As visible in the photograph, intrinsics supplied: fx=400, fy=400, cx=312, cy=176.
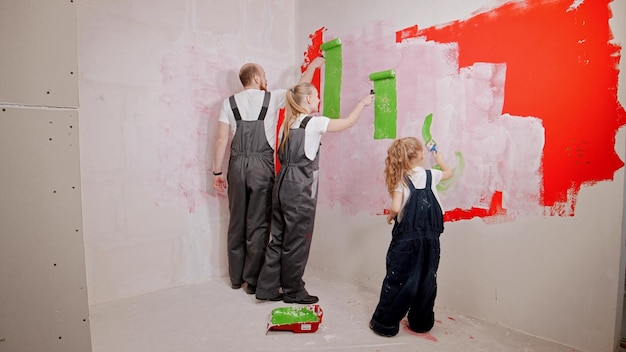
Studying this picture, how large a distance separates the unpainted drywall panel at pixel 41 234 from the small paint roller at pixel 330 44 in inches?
72.2

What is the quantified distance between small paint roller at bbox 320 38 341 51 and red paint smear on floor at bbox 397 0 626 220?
0.95m

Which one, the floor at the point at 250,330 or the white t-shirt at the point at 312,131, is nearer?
the floor at the point at 250,330

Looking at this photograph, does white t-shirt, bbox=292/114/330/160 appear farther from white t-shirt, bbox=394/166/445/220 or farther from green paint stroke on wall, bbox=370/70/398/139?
white t-shirt, bbox=394/166/445/220

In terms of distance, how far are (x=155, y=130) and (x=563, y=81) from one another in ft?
7.36

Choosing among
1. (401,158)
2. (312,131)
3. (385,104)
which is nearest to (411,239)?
(401,158)

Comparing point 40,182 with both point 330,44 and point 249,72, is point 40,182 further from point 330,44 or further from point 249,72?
point 330,44

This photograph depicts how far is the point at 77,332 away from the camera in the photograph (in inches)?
51.1

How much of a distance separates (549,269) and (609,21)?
3.65 ft

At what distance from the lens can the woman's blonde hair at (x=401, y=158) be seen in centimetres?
192

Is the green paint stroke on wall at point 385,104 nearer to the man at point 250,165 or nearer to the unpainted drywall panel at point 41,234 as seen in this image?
the man at point 250,165

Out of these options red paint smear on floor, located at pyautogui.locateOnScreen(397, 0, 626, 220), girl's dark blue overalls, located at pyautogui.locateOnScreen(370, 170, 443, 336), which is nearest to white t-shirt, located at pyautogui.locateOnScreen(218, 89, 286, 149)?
girl's dark blue overalls, located at pyautogui.locateOnScreen(370, 170, 443, 336)

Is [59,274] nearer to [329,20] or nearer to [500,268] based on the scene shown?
[500,268]

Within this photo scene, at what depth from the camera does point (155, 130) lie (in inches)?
99.0

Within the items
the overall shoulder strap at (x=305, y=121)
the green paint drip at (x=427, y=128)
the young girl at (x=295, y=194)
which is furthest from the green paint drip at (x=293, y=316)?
the green paint drip at (x=427, y=128)
